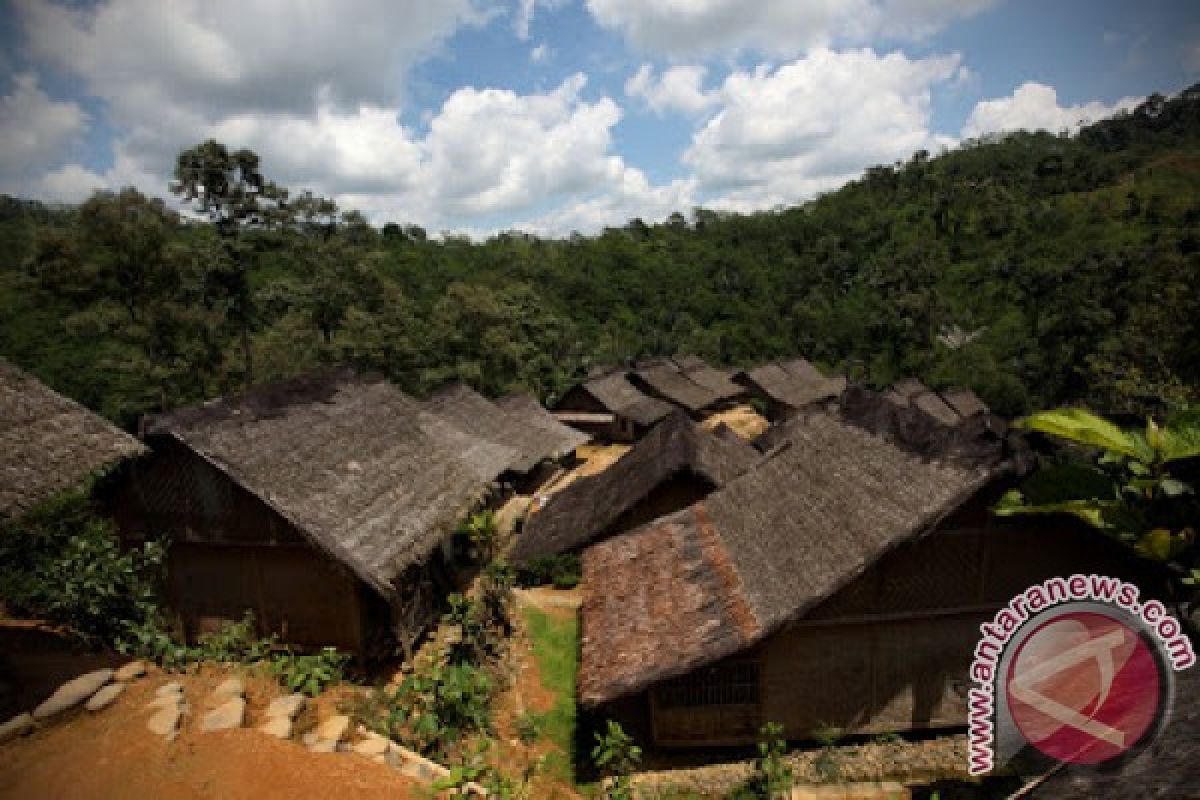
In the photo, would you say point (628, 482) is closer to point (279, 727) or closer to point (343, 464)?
point (343, 464)

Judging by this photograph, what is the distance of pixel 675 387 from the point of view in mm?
45281

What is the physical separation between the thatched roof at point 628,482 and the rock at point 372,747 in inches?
341

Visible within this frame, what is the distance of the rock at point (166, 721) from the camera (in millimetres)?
5965

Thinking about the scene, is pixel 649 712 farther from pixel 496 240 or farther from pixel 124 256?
pixel 496 240

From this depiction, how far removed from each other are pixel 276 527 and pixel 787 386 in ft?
143

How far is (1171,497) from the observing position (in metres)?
4.50

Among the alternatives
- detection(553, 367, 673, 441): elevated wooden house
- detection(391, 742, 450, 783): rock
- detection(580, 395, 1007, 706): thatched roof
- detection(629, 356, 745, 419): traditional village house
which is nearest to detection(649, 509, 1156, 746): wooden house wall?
detection(580, 395, 1007, 706): thatched roof

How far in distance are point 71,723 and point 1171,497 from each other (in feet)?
31.4

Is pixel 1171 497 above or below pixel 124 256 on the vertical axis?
below

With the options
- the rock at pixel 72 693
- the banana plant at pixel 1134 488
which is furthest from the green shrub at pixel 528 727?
the banana plant at pixel 1134 488

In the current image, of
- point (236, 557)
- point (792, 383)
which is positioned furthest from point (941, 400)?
point (236, 557)

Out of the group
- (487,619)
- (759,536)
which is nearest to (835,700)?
(759,536)

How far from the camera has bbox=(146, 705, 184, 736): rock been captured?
5965mm

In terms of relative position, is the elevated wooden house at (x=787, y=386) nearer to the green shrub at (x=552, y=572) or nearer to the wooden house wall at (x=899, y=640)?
the green shrub at (x=552, y=572)
